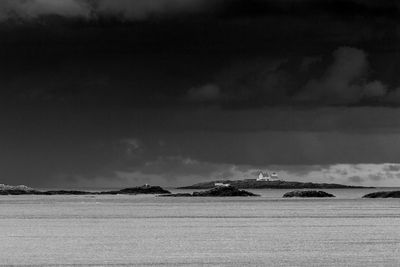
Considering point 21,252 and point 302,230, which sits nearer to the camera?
point 21,252

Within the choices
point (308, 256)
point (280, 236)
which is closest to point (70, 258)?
point (308, 256)

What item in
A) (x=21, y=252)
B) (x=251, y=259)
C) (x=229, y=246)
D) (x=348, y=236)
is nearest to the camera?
(x=251, y=259)

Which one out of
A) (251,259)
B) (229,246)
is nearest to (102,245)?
(229,246)

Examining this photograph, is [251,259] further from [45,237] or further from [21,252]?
[45,237]

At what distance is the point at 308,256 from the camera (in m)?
46.2

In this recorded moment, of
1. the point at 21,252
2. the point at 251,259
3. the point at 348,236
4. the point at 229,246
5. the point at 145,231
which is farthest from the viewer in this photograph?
the point at 145,231

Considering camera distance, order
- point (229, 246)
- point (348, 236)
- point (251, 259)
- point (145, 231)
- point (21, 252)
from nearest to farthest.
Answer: point (251, 259), point (21, 252), point (229, 246), point (348, 236), point (145, 231)

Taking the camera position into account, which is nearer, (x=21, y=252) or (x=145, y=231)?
(x=21, y=252)

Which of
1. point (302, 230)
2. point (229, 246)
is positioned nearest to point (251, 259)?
point (229, 246)

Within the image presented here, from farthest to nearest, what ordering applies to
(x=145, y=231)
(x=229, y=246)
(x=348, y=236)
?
1. (x=145, y=231)
2. (x=348, y=236)
3. (x=229, y=246)

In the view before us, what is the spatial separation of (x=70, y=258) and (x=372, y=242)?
21.0 m

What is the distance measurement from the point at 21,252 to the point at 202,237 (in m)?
17.3

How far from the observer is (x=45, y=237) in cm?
6259

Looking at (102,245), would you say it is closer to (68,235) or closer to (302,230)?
(68,235)
